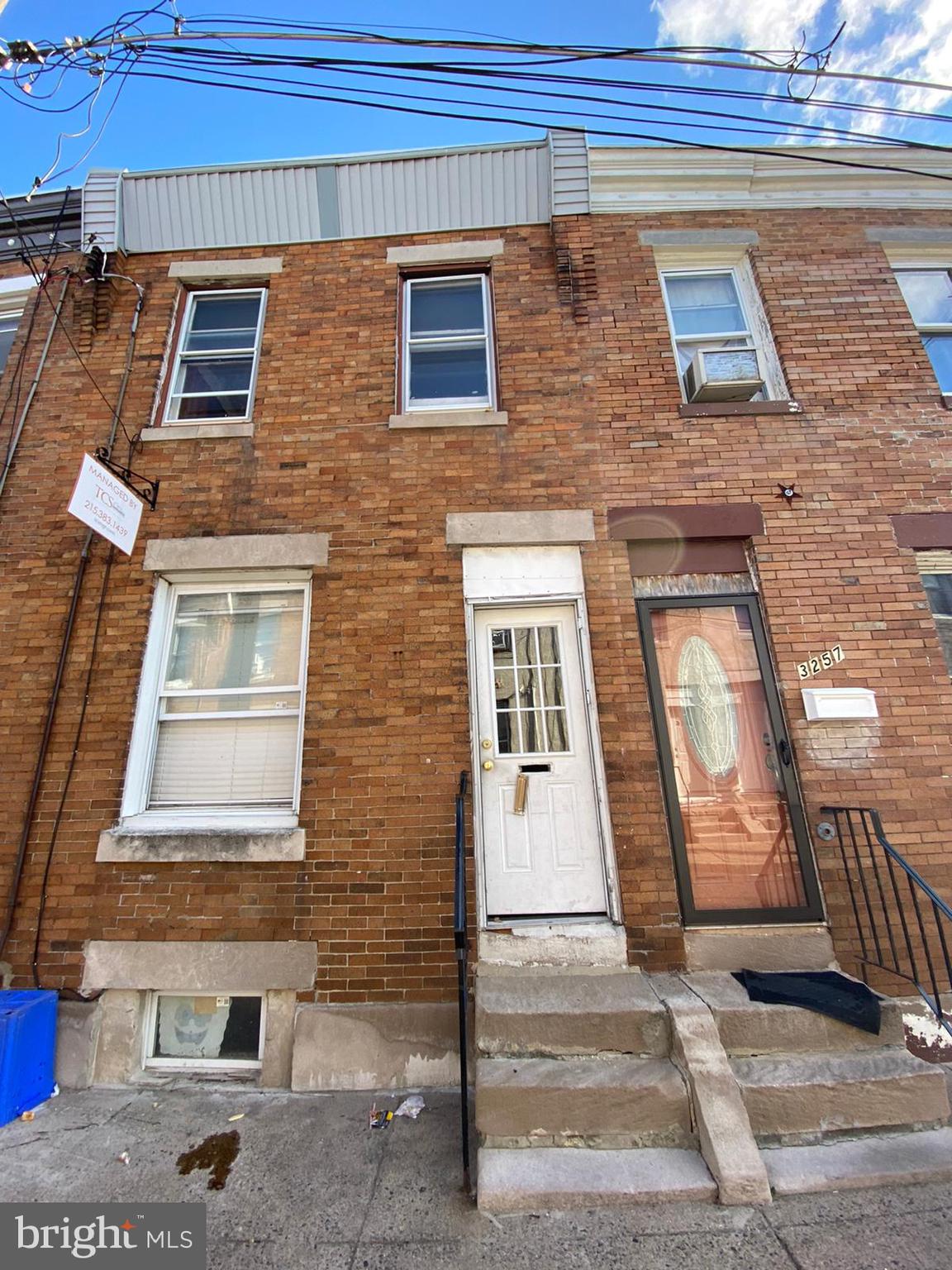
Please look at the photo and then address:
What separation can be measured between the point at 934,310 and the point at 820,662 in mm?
4053

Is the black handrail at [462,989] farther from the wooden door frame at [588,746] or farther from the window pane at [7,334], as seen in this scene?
the window pane at [7,334]

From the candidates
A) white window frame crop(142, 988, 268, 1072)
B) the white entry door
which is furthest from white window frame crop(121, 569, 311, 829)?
the white entry door

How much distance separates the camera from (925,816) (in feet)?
13.0

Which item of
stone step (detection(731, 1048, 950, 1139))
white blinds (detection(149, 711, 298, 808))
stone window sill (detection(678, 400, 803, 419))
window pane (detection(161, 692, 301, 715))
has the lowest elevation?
stone step (detection(731, 1048, 950, 1139))

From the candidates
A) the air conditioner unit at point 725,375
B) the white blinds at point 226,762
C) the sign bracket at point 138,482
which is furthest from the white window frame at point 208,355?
the air conditioner unit at point 725,375

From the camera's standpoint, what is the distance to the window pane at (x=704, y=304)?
18.0 feet

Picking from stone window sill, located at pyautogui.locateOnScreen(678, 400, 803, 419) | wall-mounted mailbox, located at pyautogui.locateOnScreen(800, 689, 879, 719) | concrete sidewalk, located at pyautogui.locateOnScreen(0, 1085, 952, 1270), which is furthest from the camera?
stone window sill, located at pyautogui.locateOnScreen(678, 400, 803, 419)

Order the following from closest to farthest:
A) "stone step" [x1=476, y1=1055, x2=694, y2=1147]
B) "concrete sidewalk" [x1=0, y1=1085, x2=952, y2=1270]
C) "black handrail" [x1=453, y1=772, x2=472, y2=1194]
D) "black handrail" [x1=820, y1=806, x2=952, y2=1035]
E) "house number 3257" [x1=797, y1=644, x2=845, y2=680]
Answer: "concrete sidewalk" [x1=0, y1=1085, x2=952, y2=1270] → "black handrail" [x1=453, y1=772, x2=472, y2=1194] → "stone step" [x1=476, y1=1055, x2=694, y2=1147] → "black handrail" [x1=820, y1=806, x2=952, y2=1035] → "house number 3257" [x1=797, y1=644, x2=845, y2=680]

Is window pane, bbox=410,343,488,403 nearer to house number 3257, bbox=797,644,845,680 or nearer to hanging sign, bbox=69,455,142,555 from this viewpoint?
hanging sign, bbox=69,455,142,555

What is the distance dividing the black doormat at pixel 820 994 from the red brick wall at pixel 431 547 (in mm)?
509

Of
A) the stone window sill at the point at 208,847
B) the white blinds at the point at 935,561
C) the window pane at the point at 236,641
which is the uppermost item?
the white blinds at the point at 935,561

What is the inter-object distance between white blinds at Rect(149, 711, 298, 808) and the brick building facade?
3cm

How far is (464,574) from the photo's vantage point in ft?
14.8

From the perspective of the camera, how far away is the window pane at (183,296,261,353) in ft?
18.4
